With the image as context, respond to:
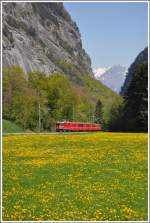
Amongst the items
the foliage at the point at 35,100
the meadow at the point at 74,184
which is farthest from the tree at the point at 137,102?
the meadow at the point at 74,184

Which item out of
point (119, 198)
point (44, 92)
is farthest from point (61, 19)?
point (119, 198)

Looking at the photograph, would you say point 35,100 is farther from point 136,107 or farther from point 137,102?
point 136,107

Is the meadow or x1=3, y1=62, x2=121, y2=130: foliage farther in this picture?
x1=3, y1=62, x2=121, y2=130: foliage

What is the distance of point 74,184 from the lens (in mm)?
17734

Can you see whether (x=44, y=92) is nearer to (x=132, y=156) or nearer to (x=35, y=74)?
(x=35, y=74)

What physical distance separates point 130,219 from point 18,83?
215ft

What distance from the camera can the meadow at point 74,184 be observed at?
45.0ft

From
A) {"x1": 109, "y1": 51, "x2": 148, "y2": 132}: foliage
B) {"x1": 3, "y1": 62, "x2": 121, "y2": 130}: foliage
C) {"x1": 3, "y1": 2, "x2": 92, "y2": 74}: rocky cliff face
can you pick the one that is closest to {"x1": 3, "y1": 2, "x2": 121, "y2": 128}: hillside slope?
{"x1": 3, "y1": 2, "x2": 92, "y2": 74}: rocky cliff face

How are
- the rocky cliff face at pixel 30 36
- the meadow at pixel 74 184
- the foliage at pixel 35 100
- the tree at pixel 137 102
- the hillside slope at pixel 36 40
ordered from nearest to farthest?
the meadow at pixel 74 184
the tree at pixel 137 102
the foliage at pixel 35 100
the hillside slope at pixel 36 40
the rocky cliff face at pixel 30 36

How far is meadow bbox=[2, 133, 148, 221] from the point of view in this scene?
13.7 metres

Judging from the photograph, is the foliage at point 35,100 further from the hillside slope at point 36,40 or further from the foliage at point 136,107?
the hillside slope at point 36,40

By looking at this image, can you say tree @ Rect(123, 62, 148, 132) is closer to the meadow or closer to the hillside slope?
the hillside slope

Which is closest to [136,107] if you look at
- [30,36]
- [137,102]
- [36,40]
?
[137,102]

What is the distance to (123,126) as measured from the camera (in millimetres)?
73438
